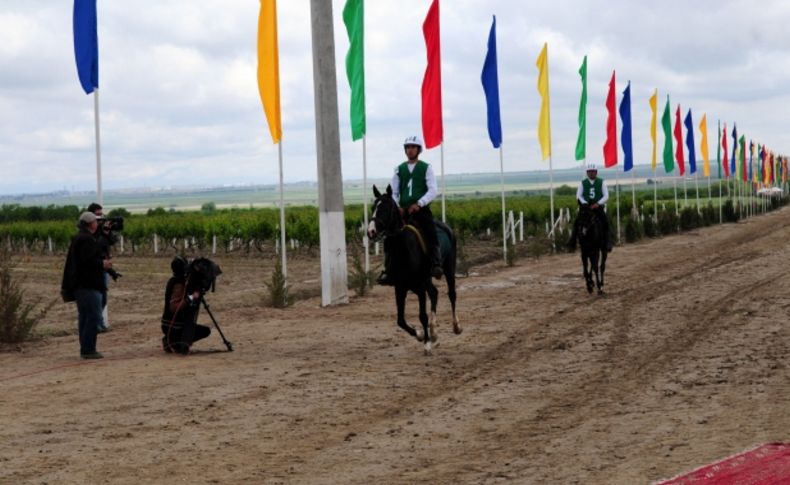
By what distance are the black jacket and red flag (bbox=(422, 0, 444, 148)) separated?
11.8m

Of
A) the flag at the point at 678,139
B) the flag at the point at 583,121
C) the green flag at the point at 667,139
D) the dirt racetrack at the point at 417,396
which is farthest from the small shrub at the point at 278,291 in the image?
the flag at the point at 678,139

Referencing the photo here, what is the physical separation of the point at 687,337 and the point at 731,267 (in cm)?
1197

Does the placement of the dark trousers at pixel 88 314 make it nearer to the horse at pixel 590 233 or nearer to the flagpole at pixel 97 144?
the flagpole at pixel 97 144

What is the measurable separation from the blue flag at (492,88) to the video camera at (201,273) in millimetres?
15585

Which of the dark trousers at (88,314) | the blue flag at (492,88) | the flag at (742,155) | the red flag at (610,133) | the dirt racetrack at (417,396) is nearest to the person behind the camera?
the dirt racetrack at (417,396)

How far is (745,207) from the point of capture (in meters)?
79.8

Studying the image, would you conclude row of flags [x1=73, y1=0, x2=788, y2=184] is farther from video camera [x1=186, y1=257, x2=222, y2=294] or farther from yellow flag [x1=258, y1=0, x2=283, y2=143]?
video camera [x1=186, y1=257, x2=222, y2=294]

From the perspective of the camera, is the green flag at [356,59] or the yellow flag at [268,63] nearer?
the yellow flag at [268,63]

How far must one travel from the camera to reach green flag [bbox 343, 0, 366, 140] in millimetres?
22453

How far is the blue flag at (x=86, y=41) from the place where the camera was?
18.1m

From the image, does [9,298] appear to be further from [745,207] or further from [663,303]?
[745,207]

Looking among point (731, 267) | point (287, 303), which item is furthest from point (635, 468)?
point (731, 267)

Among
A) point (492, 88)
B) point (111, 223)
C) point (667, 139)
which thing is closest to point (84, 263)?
point (111, 223)

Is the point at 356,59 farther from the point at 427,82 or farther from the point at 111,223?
the point at 111,223
